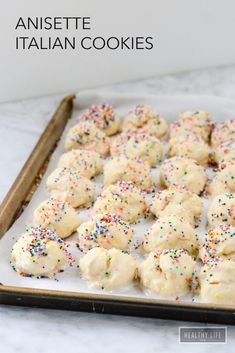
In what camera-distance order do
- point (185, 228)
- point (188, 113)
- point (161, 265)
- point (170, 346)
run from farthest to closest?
point (188, 113) → point (185, 228) → point (161, 265) → point (170, 346)

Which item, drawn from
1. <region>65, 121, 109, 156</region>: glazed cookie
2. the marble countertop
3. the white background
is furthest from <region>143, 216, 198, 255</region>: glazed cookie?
the white background

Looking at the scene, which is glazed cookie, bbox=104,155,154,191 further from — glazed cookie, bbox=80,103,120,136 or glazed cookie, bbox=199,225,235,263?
glazed cookie, bbox=199,225,235,263

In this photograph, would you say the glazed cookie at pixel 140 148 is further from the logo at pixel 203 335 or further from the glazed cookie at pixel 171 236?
the logo at pixel 203 335

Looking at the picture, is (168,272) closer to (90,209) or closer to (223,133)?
(90,209)

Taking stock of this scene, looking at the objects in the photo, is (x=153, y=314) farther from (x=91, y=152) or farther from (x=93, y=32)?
(x=93, y=32)

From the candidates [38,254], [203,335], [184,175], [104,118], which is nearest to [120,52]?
[104,118]

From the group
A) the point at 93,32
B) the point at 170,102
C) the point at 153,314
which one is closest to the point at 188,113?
the point at 170,102
